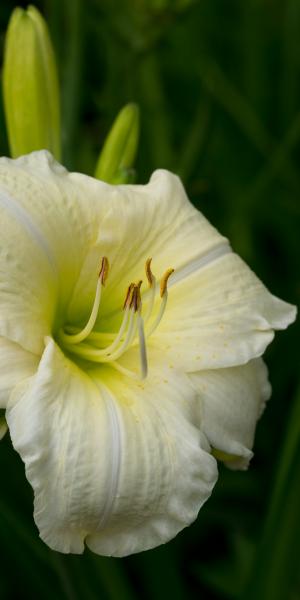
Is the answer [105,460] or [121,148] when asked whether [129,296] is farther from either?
[121,148]

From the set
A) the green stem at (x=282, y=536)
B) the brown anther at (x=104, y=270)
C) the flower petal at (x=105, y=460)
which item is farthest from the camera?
the green stem at (x=282, y=536)

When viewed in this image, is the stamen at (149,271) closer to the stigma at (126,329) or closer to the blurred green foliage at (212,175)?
the stigma at (126,329)

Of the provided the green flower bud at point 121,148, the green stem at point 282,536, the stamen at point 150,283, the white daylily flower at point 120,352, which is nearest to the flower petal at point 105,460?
the white daylily flower at point 120,352

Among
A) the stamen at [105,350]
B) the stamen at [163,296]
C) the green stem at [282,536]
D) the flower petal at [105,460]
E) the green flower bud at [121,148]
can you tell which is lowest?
the green stem at [282,536]

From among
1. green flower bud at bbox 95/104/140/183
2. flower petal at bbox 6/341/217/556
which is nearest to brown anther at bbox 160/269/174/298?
flower petal at bbox 6/341/217/556

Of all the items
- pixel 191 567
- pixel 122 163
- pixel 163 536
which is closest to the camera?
pixel 163 536

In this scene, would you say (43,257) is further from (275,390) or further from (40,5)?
(40,5)

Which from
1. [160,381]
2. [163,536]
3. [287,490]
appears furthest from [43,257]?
[287,490]
